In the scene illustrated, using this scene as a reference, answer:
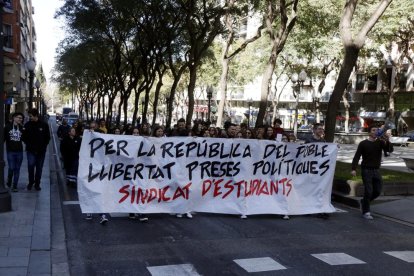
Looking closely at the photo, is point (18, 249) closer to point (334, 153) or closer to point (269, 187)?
point (269, 187)

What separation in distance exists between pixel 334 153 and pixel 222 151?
2.32 metres

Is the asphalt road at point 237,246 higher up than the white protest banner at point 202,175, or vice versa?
the white protest banner at point 202,175

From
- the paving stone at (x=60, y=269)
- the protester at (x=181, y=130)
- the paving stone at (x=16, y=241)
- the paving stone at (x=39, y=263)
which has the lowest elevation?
the paving stone at (x=60, y=269)

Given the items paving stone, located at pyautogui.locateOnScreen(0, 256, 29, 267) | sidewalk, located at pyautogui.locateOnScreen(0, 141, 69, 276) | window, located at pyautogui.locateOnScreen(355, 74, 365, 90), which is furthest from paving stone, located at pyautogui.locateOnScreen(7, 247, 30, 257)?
window, located at pyautogui.locateOnScreen(355, 74, 365, 90)

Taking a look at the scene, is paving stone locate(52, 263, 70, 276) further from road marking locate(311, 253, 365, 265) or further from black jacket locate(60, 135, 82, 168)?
black jacket locate(60, 135, 82, 168)

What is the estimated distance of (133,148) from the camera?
883 centimetres

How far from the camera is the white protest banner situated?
28.1 ft

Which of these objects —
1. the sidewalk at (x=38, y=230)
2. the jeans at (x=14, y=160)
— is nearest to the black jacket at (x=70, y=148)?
the sidewalk at (x=38, y=230)

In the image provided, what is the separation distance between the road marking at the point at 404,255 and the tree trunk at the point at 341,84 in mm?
7170

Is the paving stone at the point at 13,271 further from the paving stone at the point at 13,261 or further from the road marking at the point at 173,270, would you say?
the road marking at the point at 173,270

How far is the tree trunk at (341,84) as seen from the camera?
13.8m

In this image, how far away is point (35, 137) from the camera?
11508 mm

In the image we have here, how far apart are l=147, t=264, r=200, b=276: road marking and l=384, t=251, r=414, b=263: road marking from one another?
9.62 ft

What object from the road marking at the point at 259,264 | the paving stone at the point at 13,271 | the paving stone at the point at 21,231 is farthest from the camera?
the paving stone at the point at 21,231
